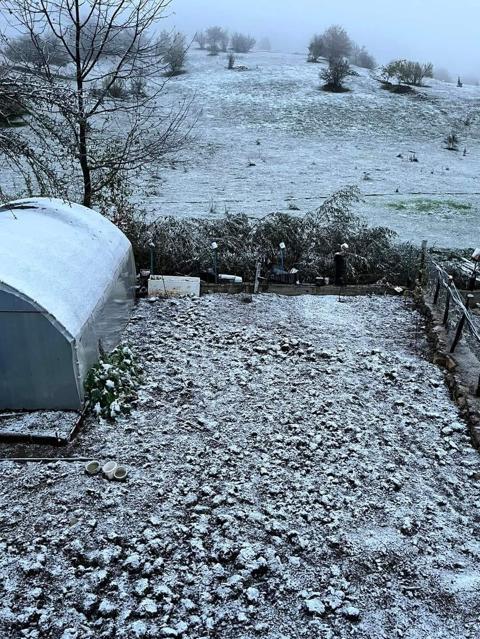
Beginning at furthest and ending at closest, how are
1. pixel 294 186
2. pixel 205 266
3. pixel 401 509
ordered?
pixel 294 186
pixel 205 266
pixel 401 509

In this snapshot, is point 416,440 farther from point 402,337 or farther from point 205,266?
point 205,266

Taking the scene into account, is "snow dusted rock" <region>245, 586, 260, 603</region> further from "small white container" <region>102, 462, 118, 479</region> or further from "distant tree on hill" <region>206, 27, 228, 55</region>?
"distant tree on hill" <region>206, 27, 228, 55</region>

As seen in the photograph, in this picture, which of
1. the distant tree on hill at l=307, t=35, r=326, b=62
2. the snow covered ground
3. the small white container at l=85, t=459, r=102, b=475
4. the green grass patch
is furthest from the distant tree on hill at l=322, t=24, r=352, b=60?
the small white container at l=85, t=459, r=102, b=475

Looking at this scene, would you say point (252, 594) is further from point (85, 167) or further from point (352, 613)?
point (85, 167)

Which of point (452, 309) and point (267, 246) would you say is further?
point (267, 246)

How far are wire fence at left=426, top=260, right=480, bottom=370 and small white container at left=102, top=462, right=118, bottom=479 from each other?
4820mm

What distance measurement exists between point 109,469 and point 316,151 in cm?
2039

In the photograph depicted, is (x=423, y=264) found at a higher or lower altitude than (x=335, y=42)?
lower

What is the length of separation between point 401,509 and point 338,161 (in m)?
18.5

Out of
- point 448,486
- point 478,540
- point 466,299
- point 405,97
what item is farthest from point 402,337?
point 405,97

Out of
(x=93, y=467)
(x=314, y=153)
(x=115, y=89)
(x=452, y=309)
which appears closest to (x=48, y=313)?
(x=93, y=467)

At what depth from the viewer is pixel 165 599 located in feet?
12.7

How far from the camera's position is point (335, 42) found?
4606 cm

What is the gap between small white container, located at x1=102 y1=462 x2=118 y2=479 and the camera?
499cm
